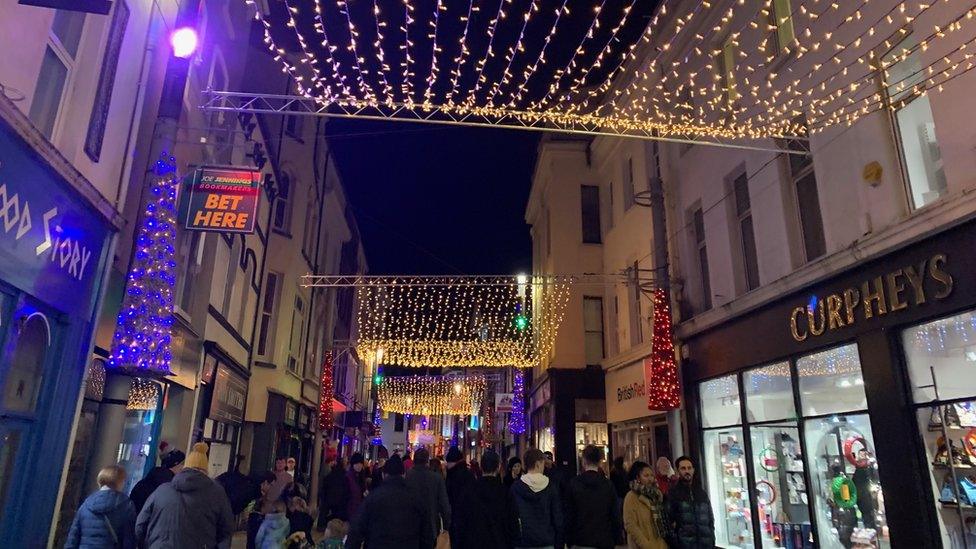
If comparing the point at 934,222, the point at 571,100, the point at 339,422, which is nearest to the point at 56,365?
the point at 934,222

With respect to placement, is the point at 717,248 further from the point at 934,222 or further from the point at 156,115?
the point at 156,115

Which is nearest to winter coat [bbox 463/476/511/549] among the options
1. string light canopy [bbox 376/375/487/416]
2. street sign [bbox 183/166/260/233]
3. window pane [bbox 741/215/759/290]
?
street sign [bbox 183/166/260/233]

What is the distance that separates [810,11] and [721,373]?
6627mm

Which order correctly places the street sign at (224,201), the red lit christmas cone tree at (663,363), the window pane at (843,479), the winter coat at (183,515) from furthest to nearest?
the red lit christmas cone tree at (663,363), the street sign at (224,201), the window pane at (843,479), the winter coat at (183,515)

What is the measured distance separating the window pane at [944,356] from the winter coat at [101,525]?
8.74m

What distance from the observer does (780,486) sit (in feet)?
32.5

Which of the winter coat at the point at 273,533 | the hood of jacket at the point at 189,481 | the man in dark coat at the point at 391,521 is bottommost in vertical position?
the winter coat at the point at 273,533

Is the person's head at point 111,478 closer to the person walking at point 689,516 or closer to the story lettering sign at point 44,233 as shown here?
the story lettering sign at point 44,233

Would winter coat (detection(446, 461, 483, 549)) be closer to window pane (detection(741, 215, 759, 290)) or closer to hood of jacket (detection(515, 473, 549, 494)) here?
hood of jacket (detection(515, 473, 549, 494))

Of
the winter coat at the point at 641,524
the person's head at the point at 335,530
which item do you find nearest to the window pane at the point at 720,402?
the winter coat at the point at 641,524

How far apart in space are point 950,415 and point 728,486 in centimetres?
530

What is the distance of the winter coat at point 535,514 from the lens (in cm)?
562

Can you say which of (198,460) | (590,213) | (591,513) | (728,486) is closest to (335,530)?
(198,460)

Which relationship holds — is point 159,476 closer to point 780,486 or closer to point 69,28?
point 69,28
